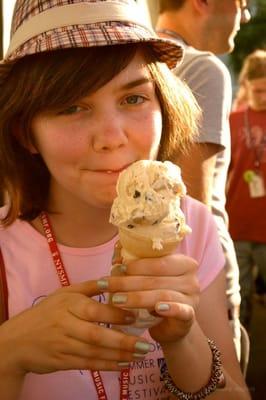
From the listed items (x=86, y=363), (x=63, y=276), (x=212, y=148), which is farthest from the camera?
(x=212, y=148)

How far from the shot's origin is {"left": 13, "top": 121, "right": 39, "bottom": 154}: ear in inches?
55.5

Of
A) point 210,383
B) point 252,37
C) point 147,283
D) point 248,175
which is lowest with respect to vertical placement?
point 248,175

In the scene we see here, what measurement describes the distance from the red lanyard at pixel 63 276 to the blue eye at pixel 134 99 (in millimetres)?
377

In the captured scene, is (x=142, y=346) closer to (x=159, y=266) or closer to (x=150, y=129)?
(x=159, y=266)

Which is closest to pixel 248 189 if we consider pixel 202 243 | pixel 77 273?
pixel 202 243

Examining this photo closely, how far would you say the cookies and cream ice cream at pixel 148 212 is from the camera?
3.41ft

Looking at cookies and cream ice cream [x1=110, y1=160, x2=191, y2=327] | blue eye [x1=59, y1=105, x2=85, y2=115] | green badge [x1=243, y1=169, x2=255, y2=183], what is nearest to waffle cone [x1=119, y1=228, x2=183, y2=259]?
cookies and cream ice cream [x1=110, y1=160, x2=191, y2=327]

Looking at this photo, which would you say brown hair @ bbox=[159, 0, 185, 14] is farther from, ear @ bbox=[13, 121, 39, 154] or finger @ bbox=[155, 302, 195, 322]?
finger @ bbox=[155, 302, 195, 322]

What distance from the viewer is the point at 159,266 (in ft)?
3.46

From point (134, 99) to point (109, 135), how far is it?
13 cm

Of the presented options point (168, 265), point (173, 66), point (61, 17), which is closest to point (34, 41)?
point (61, 17)

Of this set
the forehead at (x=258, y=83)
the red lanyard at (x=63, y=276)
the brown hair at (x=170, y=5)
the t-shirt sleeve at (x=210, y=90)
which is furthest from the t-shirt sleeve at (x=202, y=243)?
the forehead at (x=258, y=83)

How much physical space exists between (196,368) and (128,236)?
36cm

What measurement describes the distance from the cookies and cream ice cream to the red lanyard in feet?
1.01
